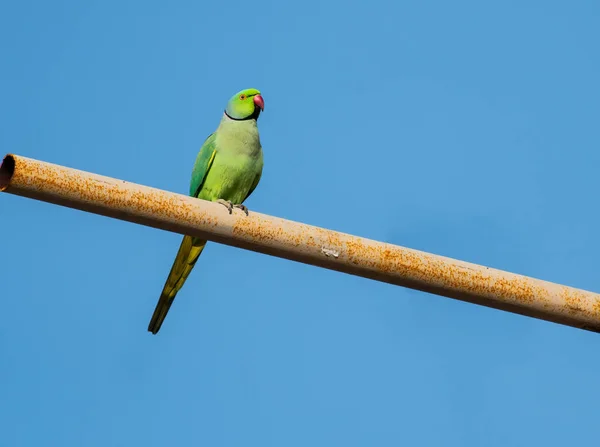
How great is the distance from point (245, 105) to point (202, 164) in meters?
0.72

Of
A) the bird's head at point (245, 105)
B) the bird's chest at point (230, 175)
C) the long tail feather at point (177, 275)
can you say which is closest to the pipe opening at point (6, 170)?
the long tail feather at point (177, 275)

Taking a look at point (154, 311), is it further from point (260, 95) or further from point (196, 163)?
point (260, 95)

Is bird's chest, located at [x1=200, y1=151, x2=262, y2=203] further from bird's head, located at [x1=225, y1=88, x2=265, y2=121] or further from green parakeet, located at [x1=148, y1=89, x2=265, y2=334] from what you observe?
bird's head, located at [x1=225, y1=88, x2=265, y2=121]

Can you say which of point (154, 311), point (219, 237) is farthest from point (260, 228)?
point (154, 311)

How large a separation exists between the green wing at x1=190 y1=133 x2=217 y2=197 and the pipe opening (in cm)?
433

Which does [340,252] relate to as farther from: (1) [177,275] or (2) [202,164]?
(2) [202,164]

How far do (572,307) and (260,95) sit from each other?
4.85 meters

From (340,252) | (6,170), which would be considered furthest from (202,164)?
(6,170)

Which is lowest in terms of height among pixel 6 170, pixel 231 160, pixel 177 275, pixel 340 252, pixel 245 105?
pixel 6 170

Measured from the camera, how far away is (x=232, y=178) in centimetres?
764

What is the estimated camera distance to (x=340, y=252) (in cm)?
377

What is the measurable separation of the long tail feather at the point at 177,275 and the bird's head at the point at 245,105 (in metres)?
1.45

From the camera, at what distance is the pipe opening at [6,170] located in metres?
3.36

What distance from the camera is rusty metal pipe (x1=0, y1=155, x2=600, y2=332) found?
11.5ft
